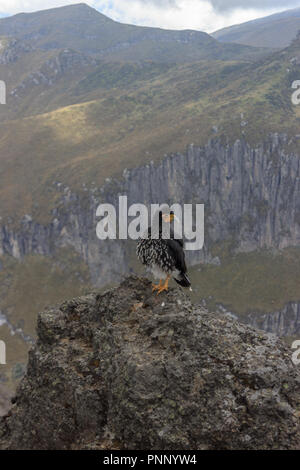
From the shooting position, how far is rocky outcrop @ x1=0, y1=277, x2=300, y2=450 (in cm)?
888

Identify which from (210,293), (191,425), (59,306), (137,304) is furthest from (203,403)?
(210,293)

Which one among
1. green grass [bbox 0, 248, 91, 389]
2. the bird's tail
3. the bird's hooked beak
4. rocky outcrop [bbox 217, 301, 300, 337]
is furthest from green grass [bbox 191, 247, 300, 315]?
the bird's hooked beak

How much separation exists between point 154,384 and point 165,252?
516 centimetres

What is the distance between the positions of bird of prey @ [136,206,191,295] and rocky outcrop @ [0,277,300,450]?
1.30m

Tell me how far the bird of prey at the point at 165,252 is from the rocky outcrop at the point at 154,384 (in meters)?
1.30

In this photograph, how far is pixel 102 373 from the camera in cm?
1062

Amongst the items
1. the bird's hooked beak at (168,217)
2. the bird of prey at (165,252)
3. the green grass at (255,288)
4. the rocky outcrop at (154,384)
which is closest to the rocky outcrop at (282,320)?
the green grass at (255,288)

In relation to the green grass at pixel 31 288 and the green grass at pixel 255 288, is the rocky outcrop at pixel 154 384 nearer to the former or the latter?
the green grass at pixel 31 288

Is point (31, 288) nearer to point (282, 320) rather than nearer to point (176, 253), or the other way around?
point (282, 320)

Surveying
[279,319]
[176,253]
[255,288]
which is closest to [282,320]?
[279,319]

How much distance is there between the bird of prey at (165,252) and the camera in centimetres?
1338

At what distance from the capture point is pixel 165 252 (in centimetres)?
1348

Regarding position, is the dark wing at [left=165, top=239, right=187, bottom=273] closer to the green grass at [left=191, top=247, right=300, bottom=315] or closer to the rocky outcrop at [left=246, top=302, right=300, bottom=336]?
the green grass at [left=191, top=247, right=300, bottom=315]
